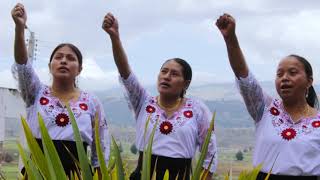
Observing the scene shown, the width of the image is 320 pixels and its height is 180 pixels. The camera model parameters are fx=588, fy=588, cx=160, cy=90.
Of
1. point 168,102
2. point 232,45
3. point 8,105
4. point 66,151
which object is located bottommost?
point 8,105

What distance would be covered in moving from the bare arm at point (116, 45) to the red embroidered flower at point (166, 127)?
0.32m

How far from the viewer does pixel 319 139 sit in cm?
248

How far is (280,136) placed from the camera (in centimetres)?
248

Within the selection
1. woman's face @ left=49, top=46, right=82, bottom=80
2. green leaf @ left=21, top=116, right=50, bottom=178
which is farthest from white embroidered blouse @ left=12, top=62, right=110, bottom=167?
green leaf @ left=21, top=116, right=50, bottom=178

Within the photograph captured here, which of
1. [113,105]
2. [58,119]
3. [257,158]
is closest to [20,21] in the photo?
[58,119]

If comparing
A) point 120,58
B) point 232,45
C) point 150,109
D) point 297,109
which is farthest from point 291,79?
point 120,58

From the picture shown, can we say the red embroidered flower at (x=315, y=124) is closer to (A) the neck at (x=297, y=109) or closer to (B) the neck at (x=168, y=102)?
(A) the neck at (x=297, y=109)

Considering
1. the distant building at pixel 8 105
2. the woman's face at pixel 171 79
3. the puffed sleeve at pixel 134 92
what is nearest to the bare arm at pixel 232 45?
the woman's face at pixel 171 79

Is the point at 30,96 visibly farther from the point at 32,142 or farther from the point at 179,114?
the point at 32,142

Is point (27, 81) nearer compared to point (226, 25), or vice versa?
point (226, 25)

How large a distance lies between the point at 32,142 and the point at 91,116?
1282mm

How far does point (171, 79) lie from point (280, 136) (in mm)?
722

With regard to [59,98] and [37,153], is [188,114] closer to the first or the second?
[59,98]

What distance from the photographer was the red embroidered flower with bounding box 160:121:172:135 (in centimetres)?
292
